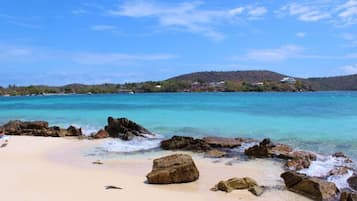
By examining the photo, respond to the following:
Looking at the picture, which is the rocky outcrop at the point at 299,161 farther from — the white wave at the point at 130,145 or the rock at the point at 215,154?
the white wave at the point at 130,145

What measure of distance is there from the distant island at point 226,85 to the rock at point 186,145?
11949 cm

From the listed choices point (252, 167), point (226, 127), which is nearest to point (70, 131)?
point (226, 127)

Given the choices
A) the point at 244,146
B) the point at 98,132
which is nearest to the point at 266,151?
the point at 244,146

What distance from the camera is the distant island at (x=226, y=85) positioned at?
449 ft

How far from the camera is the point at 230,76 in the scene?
165125 millimetres

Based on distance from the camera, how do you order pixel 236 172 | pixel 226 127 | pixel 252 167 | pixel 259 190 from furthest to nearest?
pixel 226 127 < pixel 252 167 < pixel 236 172 < pixel 259 190

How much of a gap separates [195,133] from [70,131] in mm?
6794

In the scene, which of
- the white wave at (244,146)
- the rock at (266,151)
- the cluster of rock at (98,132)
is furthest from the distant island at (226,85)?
the rock at (266,151)

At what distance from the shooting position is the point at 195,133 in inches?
878

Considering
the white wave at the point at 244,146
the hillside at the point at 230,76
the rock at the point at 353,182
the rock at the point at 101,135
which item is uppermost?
the hillside at the point at 230,76

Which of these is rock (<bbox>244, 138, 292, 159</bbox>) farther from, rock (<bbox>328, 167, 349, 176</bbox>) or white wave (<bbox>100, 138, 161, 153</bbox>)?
white wave (<bbox>100, 138, 161, 153</bbox>)

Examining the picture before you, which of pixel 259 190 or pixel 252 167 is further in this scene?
pixel 252 167

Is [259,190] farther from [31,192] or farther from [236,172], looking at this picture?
[31,192]

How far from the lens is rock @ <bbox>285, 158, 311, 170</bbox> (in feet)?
40.8
